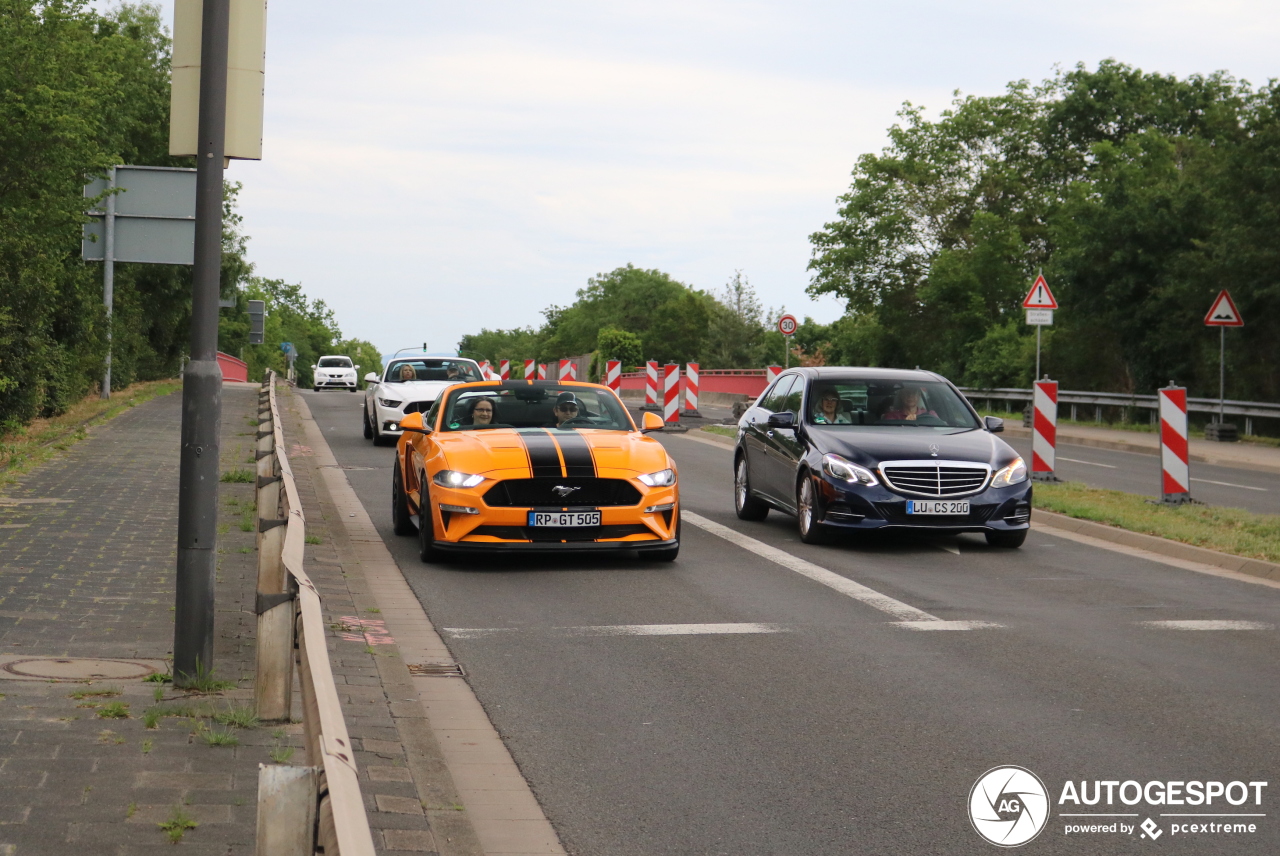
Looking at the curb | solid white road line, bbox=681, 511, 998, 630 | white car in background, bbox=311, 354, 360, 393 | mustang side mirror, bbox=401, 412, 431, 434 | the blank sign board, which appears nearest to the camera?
solid white road line, bbox=681, 511, 998, 630

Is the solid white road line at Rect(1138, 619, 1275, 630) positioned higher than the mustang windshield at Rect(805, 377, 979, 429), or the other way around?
the mustang windshield at Rect(805, 377, 979, 429)

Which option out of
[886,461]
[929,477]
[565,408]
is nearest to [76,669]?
[565,408]

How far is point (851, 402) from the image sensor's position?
13.8 metres

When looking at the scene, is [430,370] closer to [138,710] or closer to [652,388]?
[652,388]

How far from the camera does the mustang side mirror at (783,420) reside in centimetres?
1371

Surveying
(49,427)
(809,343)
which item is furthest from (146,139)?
(809,343)

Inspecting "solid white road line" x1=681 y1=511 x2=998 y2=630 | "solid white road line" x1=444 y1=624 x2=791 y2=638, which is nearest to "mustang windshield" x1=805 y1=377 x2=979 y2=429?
"solid white road line" x1=681 y1=511 x2=998 y2=630

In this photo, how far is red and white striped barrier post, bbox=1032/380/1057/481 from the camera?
17828 mm

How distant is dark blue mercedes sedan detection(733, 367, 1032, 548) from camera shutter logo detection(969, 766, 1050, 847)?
673 centimetres

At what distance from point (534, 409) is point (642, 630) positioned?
414 centimetres

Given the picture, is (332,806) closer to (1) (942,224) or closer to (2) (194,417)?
(2) (194,417)

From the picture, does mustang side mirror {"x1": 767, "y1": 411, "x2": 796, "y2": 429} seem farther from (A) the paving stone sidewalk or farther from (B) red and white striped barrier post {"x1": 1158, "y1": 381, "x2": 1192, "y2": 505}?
(B) red and white striped barrier post {"x1": 1158, "y1": 381, "x2": 1192, "y2": 505}

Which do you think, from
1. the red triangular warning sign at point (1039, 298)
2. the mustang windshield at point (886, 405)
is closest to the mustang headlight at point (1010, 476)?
the mustang windshield at point (886, 405)

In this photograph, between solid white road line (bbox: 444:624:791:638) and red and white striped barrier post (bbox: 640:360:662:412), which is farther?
red and white striped barrier post (bbox: 640:360:662:412)
